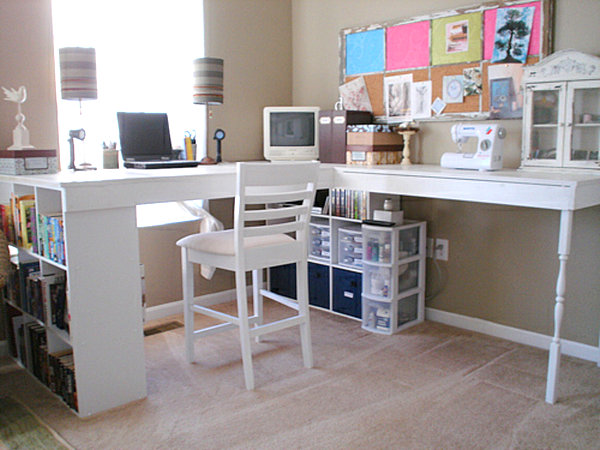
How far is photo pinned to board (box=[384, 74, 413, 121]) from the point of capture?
3170mm

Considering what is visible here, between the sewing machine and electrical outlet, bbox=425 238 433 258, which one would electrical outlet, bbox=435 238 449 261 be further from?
the sewing machine

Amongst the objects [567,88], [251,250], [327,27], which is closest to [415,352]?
[251,250]

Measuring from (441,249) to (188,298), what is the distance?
55.7 inches

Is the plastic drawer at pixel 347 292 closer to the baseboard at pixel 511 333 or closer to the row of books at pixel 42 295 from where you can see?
the baseboard at pixel 511 333

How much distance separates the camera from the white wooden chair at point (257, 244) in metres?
2.27

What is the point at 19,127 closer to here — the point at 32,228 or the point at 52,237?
the point at 32,228

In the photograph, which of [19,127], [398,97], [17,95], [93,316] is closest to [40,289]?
[93,316]

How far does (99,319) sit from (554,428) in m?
1.69

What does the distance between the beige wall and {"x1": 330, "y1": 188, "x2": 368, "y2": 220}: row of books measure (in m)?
0.31

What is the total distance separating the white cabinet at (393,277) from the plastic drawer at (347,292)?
93 mm

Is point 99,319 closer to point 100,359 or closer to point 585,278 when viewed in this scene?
point 100,359

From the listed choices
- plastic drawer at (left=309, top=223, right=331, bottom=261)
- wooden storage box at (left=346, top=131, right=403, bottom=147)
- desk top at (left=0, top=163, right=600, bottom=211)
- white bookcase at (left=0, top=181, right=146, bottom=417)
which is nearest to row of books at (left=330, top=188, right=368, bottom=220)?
plastic drawer at (left=309, top=223, right=331, bottom=261)

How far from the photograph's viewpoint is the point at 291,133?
329 centimetres

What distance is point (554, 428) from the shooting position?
2025mm
